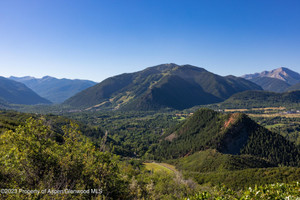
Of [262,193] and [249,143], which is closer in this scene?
[262,193]

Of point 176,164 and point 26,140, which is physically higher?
point 26,140

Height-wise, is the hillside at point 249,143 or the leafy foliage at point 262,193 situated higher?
the leafy foliage at point 262,193

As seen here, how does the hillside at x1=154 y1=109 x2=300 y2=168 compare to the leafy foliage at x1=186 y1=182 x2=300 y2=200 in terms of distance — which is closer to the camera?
the leafy foliage at x1=186 y1=182 x2=300 y2=200

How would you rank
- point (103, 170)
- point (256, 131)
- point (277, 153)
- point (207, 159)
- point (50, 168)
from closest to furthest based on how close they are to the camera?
point (50, 168), point (103, 170), point (207, 159), point (277, 153), point (256, 131)

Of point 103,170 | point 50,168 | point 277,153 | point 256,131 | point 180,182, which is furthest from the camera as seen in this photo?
point 256,131

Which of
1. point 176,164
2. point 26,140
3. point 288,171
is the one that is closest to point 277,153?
point 288,171

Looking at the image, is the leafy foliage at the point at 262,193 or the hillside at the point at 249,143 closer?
the leafy foliage at the point at 262,193

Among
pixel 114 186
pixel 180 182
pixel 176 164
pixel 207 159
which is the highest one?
pixel 114 186

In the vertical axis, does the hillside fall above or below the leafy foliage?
below

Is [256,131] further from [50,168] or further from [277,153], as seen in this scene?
[50,168]

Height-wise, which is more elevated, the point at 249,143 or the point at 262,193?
the point at 262,193

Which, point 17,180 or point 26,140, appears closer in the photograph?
point 17,180
